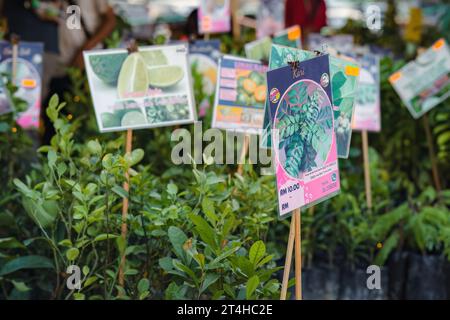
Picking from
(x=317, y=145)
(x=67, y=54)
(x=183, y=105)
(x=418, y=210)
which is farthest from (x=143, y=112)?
(x=67, y=54)

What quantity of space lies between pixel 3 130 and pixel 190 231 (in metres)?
1.03

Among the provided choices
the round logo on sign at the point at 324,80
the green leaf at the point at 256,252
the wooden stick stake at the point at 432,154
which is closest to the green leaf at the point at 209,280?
the green leaf at the point at 256,252

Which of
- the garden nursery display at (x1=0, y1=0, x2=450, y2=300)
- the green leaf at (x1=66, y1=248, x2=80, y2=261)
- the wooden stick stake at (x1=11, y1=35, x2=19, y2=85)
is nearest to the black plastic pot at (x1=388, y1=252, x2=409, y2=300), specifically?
the garden nursery display at (x1=0, y1=0, x2=450, y2=300)

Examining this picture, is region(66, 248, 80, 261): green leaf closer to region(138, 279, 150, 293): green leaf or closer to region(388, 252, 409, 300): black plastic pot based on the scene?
region(138, 279, 150, 293): green leaf

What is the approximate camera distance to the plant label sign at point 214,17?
4.41 m

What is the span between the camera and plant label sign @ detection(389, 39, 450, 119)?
3627 mm

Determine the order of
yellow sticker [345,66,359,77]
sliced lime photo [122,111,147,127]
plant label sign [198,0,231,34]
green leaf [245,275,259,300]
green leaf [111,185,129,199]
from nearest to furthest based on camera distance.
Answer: green leaf [245,275,259,300] → green leaf [111,185,129,199] → yellow sticker [345,66,359,77] → sliced lime photo [122,111,147,127] → plant label sign [198,0,231,34]

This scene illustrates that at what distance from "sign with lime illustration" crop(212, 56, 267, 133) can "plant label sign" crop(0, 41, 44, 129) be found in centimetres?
111

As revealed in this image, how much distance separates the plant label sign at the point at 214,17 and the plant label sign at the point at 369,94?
1.19 meters

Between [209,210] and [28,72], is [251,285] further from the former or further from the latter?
[28,72]

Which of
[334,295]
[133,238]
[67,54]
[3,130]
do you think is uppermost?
[67,54]

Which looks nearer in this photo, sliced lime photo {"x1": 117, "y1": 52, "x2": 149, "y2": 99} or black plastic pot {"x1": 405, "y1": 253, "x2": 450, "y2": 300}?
sliced lime photo {"x1": 117, "y1": 52, "x2": 149, "y2": 99}

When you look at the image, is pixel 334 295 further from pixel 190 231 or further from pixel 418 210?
pixel 190 231

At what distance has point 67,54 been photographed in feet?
15.5
